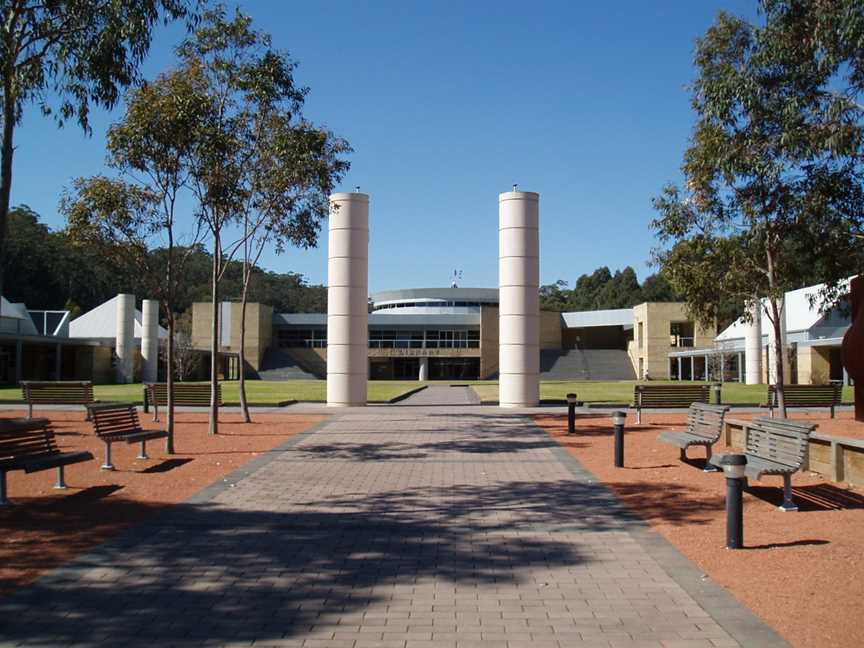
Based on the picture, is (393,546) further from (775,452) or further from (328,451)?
(328,451)

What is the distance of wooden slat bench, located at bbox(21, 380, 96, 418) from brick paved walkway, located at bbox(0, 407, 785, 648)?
36.4 ft

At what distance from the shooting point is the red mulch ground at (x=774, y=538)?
16.8 feet

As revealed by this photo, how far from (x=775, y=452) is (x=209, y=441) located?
1045 centimetres

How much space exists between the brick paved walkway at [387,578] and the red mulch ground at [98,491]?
1.15 feet

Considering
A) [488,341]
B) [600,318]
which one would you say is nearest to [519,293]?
[488,341]

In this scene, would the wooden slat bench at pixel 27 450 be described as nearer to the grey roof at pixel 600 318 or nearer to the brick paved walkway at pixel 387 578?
the brick paved walkway at pixel 387 578

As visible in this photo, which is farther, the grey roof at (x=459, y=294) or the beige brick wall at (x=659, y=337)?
the grey roof at (x=459, y=294)

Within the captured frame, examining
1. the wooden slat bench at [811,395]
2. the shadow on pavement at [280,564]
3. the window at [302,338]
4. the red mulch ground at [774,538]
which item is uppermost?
the window at [302,338]

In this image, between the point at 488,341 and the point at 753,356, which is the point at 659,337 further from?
the point at 753,356

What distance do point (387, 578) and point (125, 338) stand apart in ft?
173

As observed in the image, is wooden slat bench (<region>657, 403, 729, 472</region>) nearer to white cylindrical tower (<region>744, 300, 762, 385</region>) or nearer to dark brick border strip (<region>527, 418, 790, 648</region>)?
dark brick border strip (<region>527, 418, 790, 648</region>)

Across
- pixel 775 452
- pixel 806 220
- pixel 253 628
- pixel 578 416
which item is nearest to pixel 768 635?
pixel 253 628

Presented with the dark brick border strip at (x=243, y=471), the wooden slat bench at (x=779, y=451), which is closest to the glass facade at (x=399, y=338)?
the dark brick border strip at (x=243, y=471)

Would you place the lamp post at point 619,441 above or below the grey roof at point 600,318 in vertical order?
below
